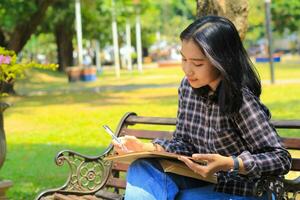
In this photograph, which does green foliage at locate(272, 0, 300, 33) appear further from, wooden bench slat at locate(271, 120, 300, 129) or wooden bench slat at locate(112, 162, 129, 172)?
wooden bench slat at locate(271, 120, 300, 129)

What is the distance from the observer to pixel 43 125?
13789mm

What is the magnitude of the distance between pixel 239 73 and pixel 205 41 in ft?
0.72

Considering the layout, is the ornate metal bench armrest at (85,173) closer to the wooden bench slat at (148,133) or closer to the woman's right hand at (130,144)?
the wooden bench slat at (148,133)

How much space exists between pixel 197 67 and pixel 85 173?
6.43 ft

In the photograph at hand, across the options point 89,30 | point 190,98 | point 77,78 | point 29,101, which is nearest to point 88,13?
point 89,30

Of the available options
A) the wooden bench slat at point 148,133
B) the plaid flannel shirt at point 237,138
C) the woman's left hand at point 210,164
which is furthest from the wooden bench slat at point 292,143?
the wooden bench slat at point 148,133

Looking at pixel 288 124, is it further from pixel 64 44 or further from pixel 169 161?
pixel 64 44

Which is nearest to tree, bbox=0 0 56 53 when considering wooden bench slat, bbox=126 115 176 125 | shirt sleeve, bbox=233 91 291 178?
wooden bench slat, bbox=126 115 176 125

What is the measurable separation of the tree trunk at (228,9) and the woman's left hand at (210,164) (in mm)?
3609

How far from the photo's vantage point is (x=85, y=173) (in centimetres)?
463

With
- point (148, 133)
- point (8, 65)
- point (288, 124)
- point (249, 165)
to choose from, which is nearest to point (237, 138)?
point (249, 165)

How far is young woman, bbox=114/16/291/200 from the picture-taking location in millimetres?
2822

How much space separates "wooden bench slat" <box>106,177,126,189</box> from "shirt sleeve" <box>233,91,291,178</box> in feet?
5.26

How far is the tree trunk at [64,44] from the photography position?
42.7 m
